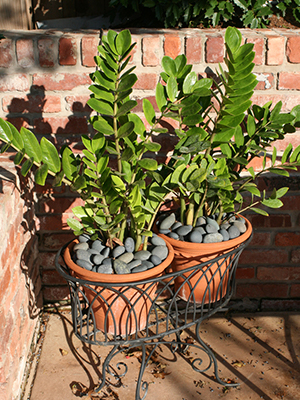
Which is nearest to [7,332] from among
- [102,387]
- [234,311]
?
[102,387]

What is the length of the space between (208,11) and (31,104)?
93 cm

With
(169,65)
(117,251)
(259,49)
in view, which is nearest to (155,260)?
(117,251)

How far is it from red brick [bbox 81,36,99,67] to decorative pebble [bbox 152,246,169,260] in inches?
30.8

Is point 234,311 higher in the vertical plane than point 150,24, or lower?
lower

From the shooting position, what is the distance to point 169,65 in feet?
4.15

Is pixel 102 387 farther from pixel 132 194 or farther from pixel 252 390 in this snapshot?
pixel 132 194

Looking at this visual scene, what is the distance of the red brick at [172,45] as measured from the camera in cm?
151

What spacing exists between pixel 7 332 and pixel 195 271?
2.26 feet

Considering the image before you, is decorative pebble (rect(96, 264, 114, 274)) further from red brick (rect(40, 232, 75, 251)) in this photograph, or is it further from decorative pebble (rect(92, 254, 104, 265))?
red brick (rect(40, 232, 75, 251))

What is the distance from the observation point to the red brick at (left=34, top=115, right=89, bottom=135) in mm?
1586

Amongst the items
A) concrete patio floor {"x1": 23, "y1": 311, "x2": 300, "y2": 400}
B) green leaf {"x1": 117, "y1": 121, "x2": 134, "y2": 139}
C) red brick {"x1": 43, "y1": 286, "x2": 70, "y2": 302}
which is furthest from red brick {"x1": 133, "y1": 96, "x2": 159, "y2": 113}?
concrete patio floor {"x1": 23, "y1": 311, "x2": 300, "y2": 400}

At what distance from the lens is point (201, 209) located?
4.78ft

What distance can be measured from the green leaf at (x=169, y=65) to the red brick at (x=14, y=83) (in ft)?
1.95

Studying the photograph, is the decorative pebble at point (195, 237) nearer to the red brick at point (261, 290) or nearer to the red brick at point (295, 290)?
the red brick at point (261, 290)
